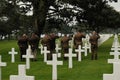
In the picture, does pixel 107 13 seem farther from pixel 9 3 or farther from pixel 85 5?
pixel 9 3

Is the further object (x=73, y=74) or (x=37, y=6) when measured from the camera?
(x=37, y=6)

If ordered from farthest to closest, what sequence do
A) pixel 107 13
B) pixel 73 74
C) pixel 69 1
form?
1. pixel 107 13
2. pixel 69 1
3. pixel 73 74

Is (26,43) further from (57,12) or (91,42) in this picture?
(57,12)

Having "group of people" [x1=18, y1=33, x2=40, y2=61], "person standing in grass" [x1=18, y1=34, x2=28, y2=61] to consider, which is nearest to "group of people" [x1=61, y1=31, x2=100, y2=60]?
"group of people" [x1=18, y1=33, x2=40, y2=61]

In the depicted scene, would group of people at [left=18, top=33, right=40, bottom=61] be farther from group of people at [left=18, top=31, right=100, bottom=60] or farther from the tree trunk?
the tree trunk

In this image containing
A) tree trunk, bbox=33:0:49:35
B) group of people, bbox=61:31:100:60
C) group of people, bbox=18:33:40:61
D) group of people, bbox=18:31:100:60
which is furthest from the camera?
tree trunk, bbox=33:0:49:35

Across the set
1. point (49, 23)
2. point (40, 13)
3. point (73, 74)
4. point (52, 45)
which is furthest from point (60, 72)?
point (49, 23)

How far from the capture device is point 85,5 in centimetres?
4188

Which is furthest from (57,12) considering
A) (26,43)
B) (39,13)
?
(26,43)

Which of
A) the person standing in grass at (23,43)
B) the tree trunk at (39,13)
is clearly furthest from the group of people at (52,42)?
the tree trunk at (39,13)

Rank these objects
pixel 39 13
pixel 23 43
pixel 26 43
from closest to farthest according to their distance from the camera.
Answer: pixel 23 43
pixel 26 43
pixel 39 13

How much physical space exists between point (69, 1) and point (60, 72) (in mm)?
21443

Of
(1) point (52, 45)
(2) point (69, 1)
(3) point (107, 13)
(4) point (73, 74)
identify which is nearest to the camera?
(4) point (73, 74)

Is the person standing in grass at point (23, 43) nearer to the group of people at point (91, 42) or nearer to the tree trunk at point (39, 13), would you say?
the group of people at point (91, 42)
